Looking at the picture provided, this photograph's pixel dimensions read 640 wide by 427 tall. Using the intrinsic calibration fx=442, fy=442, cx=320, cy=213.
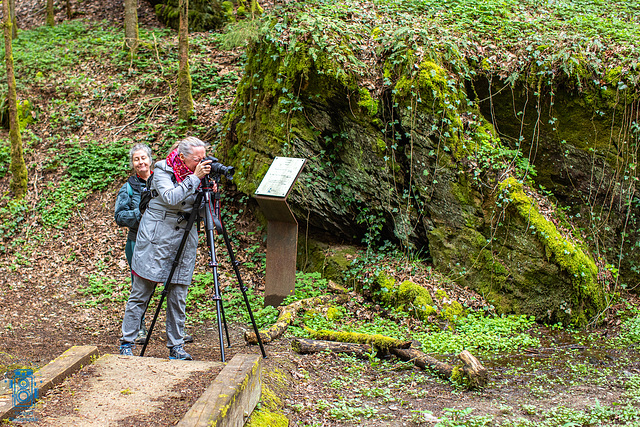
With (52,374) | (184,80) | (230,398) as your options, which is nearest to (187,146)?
(52,374)

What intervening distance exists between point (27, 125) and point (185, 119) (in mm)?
4072

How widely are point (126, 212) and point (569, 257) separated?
571 centimetres

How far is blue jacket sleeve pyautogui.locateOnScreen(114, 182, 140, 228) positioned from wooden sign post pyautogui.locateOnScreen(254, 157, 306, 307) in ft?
4.64

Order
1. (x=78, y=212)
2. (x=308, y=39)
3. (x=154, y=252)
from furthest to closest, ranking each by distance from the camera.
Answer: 1. (x=78, y=212)
2. (x=308, y=39)
3. (x=154, y=252)

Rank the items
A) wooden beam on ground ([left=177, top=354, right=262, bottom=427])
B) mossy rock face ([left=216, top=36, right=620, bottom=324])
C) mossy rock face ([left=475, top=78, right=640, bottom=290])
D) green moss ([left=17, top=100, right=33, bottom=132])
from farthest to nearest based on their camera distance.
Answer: green moss ([left=17, top=100, right=33, bottom=132]), mossy rock face ([left=475, top=78, right=640, bottom=290]), mossy rock face ([left=216, top=36, right=620, bottom=324]), wooden beam on ground ([left=177, top=354, right=262, bottom=427])

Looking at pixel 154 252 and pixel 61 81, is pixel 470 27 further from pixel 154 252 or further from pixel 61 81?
pixel 61 81

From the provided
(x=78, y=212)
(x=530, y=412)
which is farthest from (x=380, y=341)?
(x=78, y=212)

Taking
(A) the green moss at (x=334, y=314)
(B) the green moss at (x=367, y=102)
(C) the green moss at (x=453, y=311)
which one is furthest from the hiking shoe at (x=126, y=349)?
(B) the green moss at (x=367, y=102)

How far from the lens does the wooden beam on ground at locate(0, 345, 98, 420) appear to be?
243 cm

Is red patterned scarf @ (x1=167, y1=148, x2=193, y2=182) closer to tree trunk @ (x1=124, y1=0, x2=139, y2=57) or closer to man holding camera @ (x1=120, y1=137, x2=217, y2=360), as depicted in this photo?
man holding camera @ (x1=120, y1=137, x2=217, y2=360)

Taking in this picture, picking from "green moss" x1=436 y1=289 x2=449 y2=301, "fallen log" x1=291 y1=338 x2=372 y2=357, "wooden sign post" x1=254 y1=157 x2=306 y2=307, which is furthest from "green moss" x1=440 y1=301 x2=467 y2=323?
"wooden sign post" x1=254 y1=157 x2=306 y2=307

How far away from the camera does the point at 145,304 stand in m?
4.11

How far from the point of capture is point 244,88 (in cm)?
788

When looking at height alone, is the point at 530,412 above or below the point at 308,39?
below
